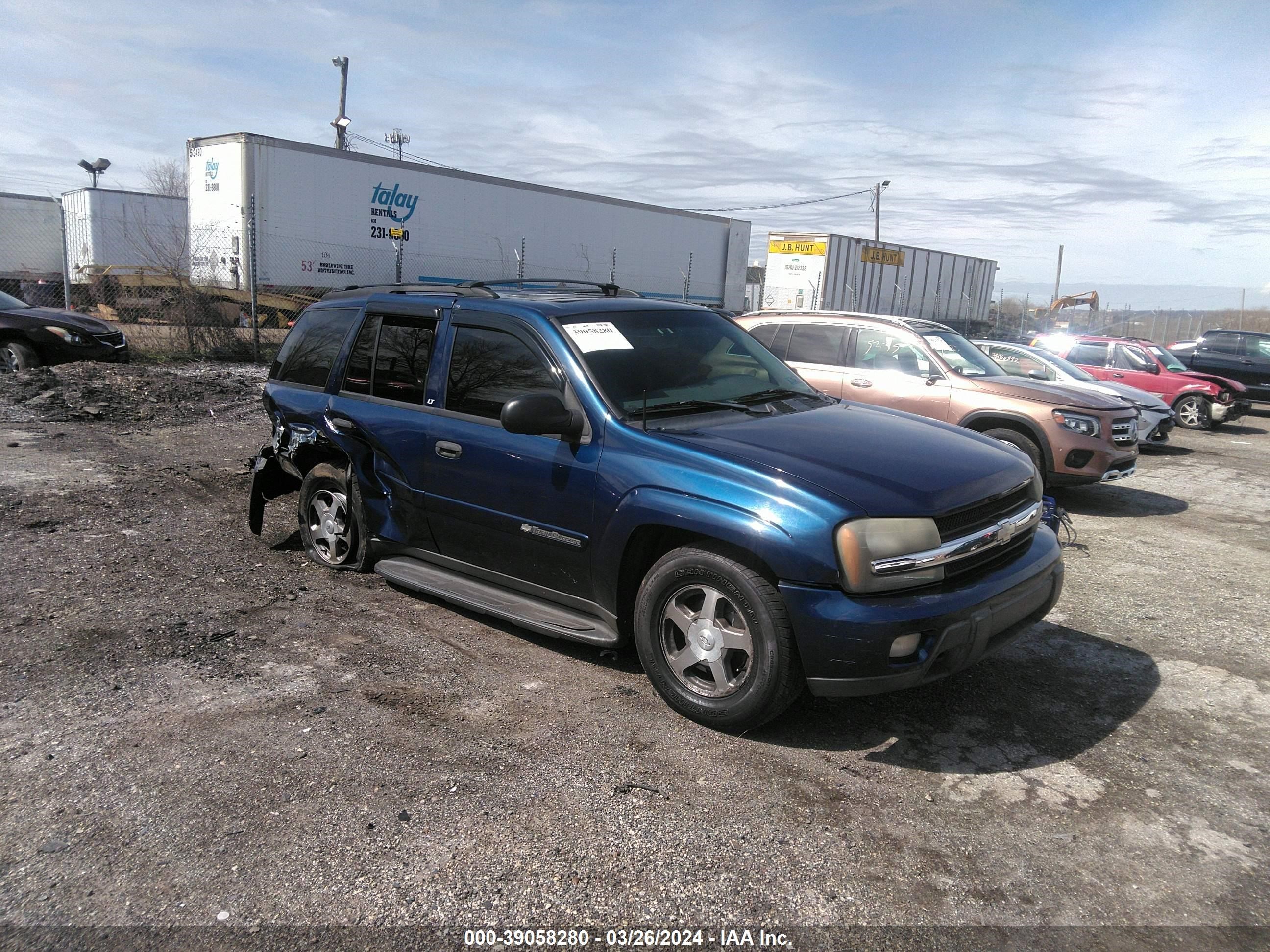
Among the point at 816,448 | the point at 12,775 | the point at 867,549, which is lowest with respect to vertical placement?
the point at 12,775

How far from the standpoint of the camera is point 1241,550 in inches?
273

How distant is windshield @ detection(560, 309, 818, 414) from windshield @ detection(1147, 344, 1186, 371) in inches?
518

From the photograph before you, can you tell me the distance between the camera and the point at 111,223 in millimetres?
25250

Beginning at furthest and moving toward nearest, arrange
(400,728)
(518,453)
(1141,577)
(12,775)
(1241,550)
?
(1241,550) → (1141,577) → (518,453) → (400,728) → (12,775)

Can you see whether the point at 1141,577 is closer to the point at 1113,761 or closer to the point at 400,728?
the point at 1113,761

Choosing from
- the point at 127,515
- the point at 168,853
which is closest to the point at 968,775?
the point at 168,853

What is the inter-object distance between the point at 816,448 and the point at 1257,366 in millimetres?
18403

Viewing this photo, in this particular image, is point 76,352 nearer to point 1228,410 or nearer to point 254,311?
point 254,311

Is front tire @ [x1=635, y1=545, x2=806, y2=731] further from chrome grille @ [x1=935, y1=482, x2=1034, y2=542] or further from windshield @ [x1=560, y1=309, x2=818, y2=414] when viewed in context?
windshield @ [x1=560, y1=309, x2=818, y2=414]

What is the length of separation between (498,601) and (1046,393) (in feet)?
20.0

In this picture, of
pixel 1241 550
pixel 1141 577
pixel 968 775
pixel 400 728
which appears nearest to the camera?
pixel 968 775

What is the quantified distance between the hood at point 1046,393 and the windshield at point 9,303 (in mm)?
13533

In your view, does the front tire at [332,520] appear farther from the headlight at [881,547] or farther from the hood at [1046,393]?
the hood at [1046,393]

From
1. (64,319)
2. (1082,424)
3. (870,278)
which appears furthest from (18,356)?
(870,278)
